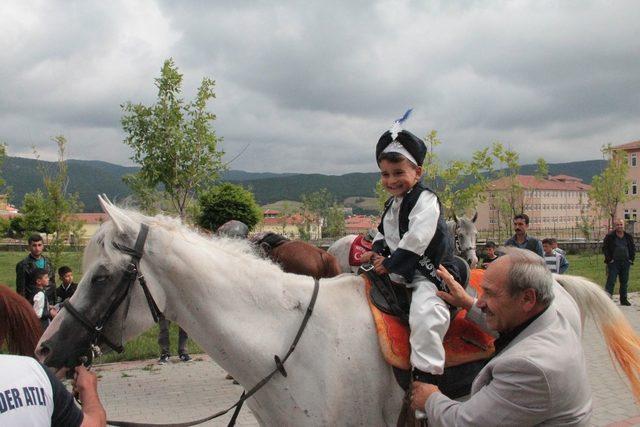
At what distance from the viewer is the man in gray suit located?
1.69 metres

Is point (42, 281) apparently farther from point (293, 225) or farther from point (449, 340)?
point (293, 225)

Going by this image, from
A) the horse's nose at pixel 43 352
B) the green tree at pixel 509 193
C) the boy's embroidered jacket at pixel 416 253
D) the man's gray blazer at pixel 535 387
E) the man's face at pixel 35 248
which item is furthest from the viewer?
the green tree at pixel 509 193

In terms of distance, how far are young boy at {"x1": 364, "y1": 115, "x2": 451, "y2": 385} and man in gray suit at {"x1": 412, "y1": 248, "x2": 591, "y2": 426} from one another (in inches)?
18.6

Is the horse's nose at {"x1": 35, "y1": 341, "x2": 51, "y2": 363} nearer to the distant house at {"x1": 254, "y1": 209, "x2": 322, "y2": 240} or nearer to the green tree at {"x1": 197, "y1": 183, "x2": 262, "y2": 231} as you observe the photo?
the green tree at {"x1": 197, "y1": 183, "x2": 262, "y2": 231}

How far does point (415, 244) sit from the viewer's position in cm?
263

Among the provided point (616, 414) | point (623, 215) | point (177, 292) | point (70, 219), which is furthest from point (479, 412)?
point (623, 215)

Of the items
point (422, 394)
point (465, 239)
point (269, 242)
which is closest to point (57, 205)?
point (269, 242)

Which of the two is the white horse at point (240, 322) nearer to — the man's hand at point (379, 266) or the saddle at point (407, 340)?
the saddle at point (407, 340)

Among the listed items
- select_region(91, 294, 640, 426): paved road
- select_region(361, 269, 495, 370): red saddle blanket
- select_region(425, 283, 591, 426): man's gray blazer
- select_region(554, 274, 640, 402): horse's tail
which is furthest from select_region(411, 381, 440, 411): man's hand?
select_region(91, 294, 640, 426): paved road

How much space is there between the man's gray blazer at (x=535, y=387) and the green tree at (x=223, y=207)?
7.90 metres

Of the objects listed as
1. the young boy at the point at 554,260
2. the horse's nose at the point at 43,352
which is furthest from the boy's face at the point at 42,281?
the young boy at the point at 554,260

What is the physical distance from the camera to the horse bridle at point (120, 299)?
239 centimetres

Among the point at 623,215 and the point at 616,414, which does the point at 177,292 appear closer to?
the point at 616,414

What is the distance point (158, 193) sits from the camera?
11.8 meters
